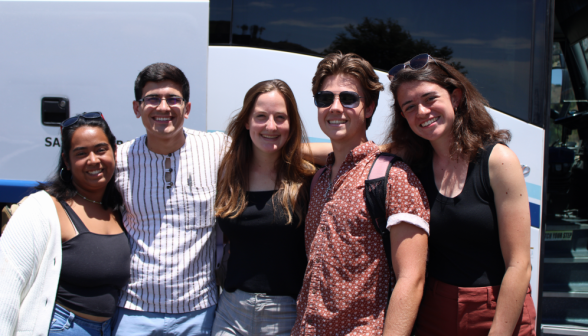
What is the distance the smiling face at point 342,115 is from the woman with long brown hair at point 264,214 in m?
0.32

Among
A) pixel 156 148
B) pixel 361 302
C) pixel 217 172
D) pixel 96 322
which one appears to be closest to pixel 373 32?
pixel 217 172

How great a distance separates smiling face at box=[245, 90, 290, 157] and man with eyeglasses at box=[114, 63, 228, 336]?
1.06 ft

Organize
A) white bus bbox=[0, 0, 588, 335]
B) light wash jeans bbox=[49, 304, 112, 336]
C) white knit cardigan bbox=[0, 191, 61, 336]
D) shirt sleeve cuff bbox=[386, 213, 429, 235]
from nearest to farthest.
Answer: shirt sleeve cuff bbox=[386, 213, 429, 235], white knit cardigan bbox=[0, 191, 61, 336], light wash jeans bbox=[49, 304, 112, 336], white bus bbox=[0, 0, 588, 335]

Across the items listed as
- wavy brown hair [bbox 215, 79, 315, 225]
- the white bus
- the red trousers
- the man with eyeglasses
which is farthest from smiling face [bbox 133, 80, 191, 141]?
the red trousers

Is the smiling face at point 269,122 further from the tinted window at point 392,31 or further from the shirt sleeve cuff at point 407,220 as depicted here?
the tinted window at point 392,31

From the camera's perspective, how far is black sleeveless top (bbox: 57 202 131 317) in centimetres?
163

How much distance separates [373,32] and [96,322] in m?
2.31

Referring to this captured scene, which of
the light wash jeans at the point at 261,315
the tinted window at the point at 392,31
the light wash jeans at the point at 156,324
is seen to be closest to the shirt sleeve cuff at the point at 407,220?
the light wash jeans at the point at 261,315

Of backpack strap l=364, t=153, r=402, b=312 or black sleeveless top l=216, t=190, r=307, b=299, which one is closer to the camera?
backpack strap l=364, t=153, r=402, b=312

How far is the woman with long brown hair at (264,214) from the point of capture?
1.68 m

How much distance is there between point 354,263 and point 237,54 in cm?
174

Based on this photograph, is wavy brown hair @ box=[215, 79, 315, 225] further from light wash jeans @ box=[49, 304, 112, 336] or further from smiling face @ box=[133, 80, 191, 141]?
light wash jeans @ box=[49, 304, 112, 336]

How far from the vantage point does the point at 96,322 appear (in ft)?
5.54

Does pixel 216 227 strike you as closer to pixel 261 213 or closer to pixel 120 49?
pixel 261 213
